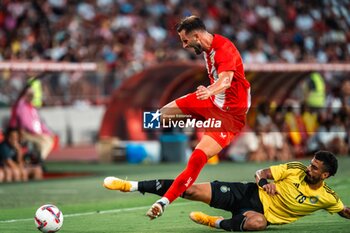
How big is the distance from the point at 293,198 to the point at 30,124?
43.0 feet

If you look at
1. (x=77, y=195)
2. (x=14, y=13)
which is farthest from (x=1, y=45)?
(x=77, y=195)

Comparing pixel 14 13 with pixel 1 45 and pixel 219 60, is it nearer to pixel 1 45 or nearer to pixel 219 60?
pixel 1 45

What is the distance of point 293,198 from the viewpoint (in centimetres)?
1086

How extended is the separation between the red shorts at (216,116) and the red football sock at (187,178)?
344 mm

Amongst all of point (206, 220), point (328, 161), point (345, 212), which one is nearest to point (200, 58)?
point (206, 220)

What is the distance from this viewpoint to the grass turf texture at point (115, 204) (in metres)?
11.6

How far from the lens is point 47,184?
66.2ft

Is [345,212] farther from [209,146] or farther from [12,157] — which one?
[12,157]

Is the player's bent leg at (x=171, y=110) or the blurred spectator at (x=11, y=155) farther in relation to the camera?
the blurred spectator at (x=11, y=155)

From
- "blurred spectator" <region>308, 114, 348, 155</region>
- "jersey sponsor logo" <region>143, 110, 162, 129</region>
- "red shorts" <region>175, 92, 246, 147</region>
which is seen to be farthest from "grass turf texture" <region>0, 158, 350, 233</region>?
"blurred spectator" <region>308, 114, 348, 155</region>

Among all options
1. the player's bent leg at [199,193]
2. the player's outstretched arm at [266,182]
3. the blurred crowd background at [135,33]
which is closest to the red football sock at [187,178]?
the player's bent leg at [199,193]

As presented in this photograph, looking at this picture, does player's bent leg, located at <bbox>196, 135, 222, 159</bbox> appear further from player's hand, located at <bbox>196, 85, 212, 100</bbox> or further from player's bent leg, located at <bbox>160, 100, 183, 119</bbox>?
player's bent leg, located at <bbox>160, 100, 183, 119</bbox>

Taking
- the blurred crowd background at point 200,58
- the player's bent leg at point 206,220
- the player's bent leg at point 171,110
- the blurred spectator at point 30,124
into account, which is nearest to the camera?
the player's bent leg at point 206,220

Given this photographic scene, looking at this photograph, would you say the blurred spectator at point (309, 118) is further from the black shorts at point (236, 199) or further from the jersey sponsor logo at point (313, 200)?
the jersey sponsor logo at point (313, 200)
